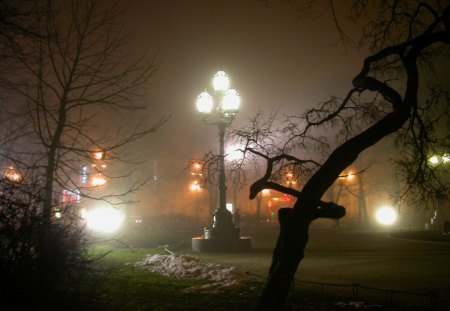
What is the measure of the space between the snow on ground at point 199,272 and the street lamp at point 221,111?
208 inches

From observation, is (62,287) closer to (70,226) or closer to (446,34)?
(70,226)

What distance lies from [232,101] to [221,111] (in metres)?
0.84

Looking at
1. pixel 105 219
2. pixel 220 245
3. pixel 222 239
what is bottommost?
pixel 220 245

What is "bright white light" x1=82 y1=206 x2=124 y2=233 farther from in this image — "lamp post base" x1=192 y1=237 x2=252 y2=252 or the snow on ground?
the snow on ground

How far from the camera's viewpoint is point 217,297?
9.47 meters

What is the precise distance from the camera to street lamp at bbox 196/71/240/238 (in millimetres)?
19250

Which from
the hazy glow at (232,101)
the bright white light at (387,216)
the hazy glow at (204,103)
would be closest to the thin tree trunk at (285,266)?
the hazy glow at (232,101)

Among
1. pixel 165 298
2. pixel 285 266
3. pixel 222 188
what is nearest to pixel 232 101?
pixel 222 188

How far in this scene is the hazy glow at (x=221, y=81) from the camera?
19797mm

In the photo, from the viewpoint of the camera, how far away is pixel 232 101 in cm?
1922

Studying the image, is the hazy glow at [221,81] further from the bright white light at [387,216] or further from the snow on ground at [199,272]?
the bright white light at [387,216]

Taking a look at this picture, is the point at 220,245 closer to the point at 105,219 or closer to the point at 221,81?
the point at 221,81

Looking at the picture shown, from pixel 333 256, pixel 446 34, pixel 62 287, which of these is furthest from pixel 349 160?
pixel 333 256

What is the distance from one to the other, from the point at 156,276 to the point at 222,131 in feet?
30.3
